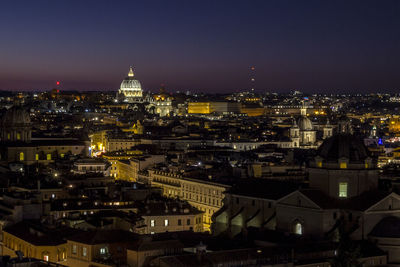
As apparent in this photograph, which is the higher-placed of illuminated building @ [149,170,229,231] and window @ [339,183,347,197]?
window @ [339,183,347,197]

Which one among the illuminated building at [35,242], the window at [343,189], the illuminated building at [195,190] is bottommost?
the illuminated building at [195,190]

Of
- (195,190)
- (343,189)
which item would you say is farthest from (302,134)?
(343,189)

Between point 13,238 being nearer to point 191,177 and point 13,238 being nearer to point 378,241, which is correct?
point 378,241

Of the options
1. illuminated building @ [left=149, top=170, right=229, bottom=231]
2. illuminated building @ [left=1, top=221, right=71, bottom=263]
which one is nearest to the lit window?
illuminated building @ [left=1, top=221, right=71, bottom=263]

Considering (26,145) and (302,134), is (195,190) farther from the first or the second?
(302,134)

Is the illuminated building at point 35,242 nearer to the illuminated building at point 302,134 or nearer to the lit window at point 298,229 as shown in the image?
the lit window at point 298,229

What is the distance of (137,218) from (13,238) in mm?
9805

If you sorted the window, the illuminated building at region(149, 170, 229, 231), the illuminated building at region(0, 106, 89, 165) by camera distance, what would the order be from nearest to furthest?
the window
the illuminated building at region(149, 170, 229, 231)
the illuminated building at region(0, 106, 89, 165)

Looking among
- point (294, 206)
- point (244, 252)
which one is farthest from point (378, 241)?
point (244, 252)

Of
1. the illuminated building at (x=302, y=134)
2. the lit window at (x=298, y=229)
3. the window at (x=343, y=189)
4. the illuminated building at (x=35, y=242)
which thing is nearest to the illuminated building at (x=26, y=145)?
the illuminated building at (x=302, y=134)

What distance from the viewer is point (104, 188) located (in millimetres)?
72625

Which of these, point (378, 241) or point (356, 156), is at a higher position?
point (356, 156)

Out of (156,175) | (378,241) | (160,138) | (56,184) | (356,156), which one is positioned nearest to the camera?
(378,241)

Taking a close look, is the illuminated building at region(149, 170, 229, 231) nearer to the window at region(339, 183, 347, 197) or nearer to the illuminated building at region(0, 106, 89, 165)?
the window at region(339, 183, 347, 197)
